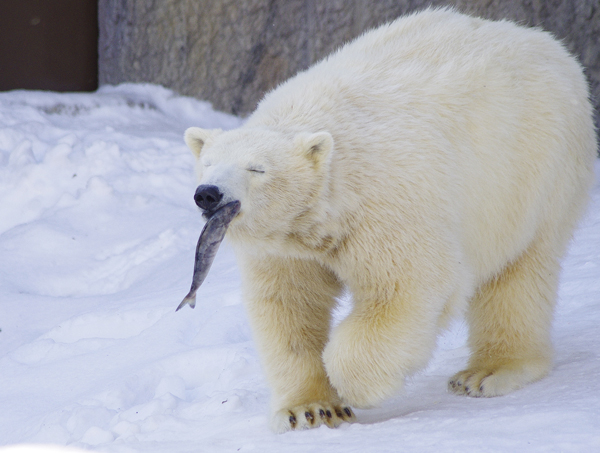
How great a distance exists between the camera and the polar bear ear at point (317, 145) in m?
2.77

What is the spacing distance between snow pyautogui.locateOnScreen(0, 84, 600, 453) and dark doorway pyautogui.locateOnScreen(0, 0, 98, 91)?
1.75 feet

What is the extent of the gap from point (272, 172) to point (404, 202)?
0.56m

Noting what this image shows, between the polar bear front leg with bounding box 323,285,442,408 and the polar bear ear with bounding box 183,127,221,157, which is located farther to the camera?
the polar bear ear with bounding box 183,127,221,157

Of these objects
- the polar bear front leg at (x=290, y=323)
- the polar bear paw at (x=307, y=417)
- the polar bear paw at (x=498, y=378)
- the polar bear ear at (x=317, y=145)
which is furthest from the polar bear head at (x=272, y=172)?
the polar bear paw at (x=498, y=378)

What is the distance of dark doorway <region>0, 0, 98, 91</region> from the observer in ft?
29.7

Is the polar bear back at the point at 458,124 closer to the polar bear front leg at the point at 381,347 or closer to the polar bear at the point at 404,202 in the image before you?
the polar bear at the point at 404,202

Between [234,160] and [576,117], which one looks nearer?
[234,160]

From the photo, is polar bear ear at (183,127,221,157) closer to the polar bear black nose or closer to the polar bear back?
the polar bear back

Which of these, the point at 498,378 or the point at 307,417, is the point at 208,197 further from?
the point at 498,378

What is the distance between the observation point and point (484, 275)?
3.57m

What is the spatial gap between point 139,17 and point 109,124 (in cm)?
180

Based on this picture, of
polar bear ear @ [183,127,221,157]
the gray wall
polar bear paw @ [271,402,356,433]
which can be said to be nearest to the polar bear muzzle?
polar bear ear @ [183,127,221,157]

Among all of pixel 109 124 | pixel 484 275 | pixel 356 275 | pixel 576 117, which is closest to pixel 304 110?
pixel 356 275

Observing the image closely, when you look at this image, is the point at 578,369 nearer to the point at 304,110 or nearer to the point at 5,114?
the point at 304,110
